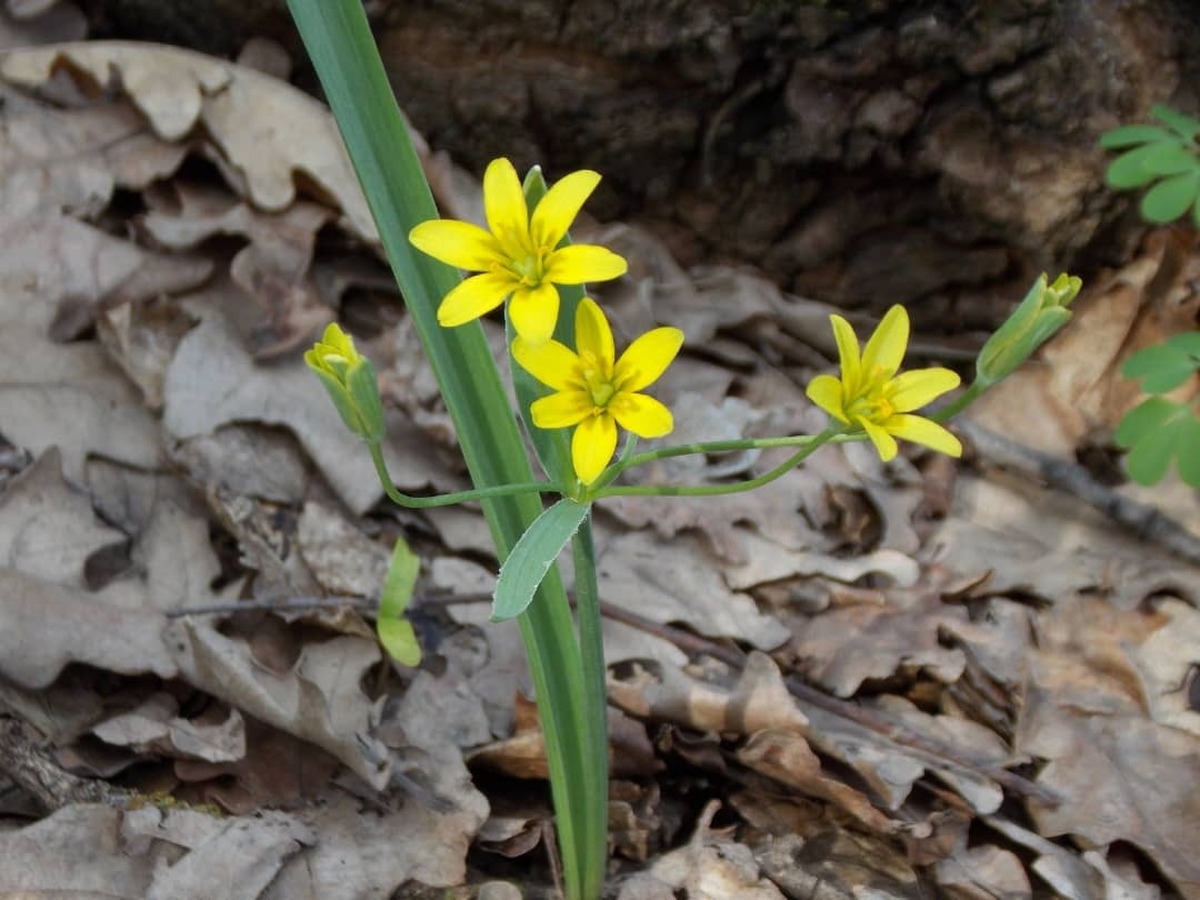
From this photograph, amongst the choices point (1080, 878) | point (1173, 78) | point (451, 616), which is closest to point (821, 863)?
point (1080, 878)

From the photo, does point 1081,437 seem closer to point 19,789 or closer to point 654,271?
point 654,271

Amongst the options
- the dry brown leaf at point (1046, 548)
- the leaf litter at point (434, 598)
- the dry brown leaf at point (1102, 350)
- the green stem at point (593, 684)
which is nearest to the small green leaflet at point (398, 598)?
the leaf litter at point (434, 598)

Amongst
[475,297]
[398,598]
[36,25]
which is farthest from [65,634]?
[36,25]

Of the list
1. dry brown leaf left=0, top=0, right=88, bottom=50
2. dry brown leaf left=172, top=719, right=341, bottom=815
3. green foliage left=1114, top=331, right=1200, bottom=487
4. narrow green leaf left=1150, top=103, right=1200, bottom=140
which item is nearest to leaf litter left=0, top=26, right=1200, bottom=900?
dry brown leaf left=172, top=719, right=341, bottom=815

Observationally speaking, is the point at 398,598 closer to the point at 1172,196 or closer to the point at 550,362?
the point at 550,362

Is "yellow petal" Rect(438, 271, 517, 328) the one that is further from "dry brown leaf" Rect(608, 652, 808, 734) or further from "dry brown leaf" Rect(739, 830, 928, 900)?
"dry brown leaf" Rect(739, 830, 928, 900)
